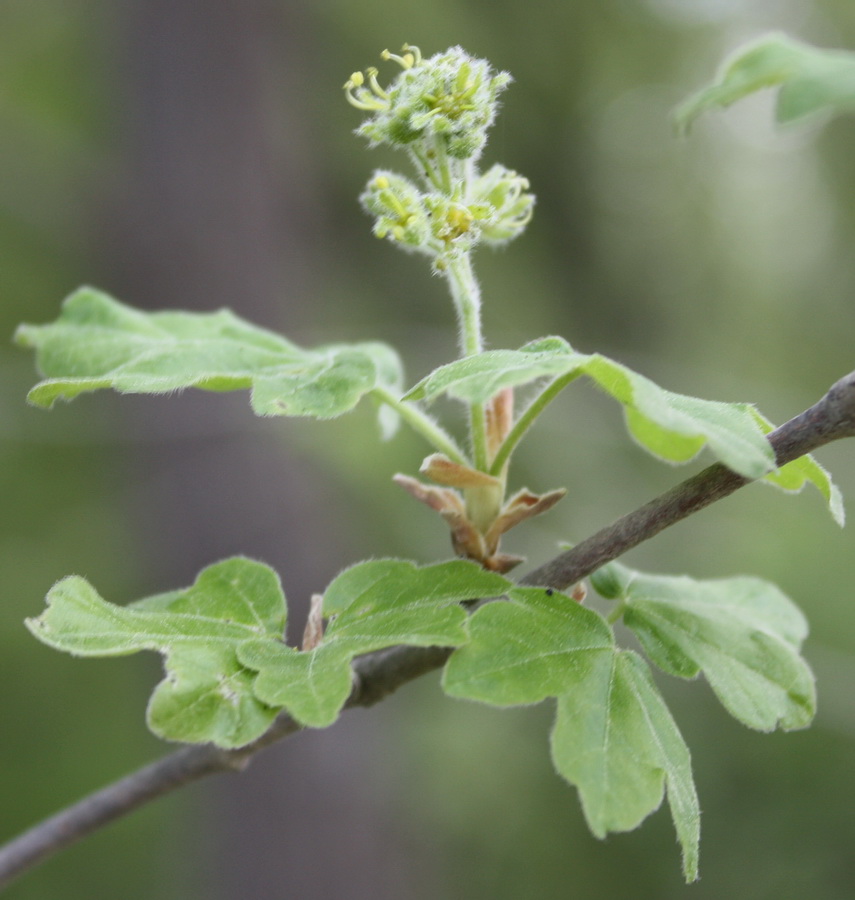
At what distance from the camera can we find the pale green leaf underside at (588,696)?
59 centimetres

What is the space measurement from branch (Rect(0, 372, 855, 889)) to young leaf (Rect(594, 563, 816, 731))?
12 centimetres

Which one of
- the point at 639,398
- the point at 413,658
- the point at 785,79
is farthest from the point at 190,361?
the point at 785,79

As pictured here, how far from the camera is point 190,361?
82cm

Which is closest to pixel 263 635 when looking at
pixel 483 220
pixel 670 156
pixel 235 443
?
pixel 483 220

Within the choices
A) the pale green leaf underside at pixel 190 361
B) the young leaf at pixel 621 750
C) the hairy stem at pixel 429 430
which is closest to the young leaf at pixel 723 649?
the young leaf at pixel 621 750

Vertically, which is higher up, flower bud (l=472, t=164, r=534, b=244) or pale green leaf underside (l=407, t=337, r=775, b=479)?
flower bud (l=472, t=164, r=534, b=244)

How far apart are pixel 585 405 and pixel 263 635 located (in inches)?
167

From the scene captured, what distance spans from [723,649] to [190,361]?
1.66 feet

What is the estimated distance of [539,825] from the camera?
5.31 m

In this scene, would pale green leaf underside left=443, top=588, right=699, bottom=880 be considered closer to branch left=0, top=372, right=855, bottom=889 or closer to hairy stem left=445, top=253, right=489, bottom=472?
branch left=0, top=372, right=855, bottom=889

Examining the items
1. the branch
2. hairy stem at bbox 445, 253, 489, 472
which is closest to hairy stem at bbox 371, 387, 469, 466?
hairy stem at bbox 445, 253, 489, 472

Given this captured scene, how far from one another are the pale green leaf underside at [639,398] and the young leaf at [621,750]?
0.16 meters

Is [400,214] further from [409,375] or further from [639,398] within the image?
[409,375]

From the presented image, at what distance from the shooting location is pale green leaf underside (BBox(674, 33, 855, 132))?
2.87 feet
